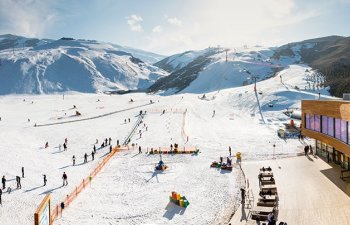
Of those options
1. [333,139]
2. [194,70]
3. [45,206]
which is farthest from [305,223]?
[194,70]

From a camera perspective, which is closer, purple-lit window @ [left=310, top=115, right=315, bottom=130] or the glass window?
the glass window

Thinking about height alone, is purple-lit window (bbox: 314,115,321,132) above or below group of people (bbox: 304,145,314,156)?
above

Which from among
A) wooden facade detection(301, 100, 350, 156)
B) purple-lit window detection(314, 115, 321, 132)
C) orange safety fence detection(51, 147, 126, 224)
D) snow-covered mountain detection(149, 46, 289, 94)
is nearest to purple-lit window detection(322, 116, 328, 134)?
wooden facade detection(301, 100, 350, 156)

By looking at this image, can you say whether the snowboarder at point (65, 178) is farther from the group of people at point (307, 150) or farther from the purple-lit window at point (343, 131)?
the group of people at point (307, 150)

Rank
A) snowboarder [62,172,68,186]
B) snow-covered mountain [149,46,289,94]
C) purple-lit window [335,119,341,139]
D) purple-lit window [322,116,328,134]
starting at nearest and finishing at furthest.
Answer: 1. purple-lit window [335,119,341,139]
2. purple-lit window [322,116,328,134]
3. snowboarder [62,172,68,186]
4. snow-covered mountain [149,46,289,94]

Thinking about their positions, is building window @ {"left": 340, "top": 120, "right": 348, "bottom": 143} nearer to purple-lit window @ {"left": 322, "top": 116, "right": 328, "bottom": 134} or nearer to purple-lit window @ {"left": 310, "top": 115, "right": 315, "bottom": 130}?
purple-lit window @ {"left": 322, "top": 116, "right": 328, "bottom": 134}

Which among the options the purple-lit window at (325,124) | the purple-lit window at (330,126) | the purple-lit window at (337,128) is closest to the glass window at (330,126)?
the purple-lit window at (330,126)
